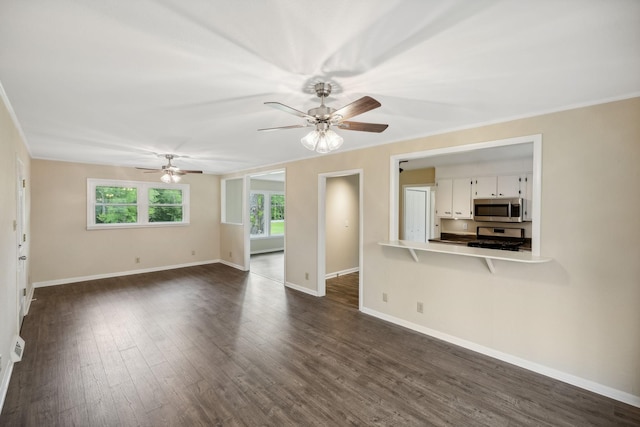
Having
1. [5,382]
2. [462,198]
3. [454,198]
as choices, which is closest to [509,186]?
[462,198]

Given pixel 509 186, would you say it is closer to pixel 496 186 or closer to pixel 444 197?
pixel 496 186

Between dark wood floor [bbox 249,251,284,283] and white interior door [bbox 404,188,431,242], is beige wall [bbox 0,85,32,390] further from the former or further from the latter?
white interior door [bbox 404,188,431,242]

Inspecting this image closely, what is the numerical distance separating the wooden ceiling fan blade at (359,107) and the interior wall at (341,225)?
156 inches

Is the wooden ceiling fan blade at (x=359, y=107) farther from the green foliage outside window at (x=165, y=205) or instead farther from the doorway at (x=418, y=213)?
the green foliage outside window at (x=165, y=205)

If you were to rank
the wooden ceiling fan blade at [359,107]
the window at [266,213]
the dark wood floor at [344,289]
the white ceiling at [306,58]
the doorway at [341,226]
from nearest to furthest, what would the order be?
the white ceiling at [306,58] → the wooden ceiling fan blade at [359,107] → the dark wood floor at [344,289] → the doorway at [341,226] → the window at [266,213]

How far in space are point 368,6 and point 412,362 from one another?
3.02 meters

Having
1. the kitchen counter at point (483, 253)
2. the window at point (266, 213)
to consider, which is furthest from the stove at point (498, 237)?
the window at point (266, 213)

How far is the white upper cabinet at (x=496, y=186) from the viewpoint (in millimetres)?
5113

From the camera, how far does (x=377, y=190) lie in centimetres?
407

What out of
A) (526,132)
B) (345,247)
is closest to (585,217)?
(526,132)

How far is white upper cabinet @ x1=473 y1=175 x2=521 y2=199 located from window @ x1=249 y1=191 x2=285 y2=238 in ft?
21.0

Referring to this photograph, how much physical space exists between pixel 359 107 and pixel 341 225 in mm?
4579

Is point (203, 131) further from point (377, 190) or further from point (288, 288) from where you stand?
point (288, 288)

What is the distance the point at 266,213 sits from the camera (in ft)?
32.5
